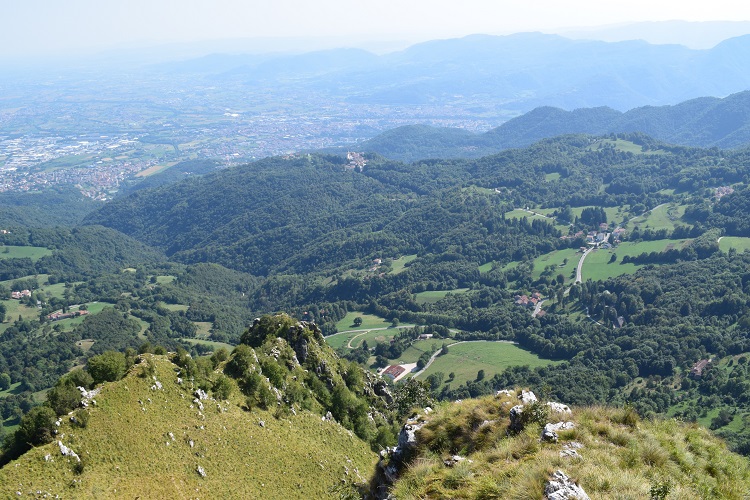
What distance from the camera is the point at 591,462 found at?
20922 millimetres

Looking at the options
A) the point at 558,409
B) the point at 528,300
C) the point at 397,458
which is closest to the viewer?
the point at 558,409

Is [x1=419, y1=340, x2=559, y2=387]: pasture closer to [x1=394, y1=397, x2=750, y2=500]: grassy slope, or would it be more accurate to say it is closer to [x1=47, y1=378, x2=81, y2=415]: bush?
[x1=47, y1=378, x2=81, y2=415]: bush

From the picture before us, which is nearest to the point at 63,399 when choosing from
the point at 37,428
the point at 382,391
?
the point at 37,428

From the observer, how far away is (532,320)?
171 meters

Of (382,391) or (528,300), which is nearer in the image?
(382,391)

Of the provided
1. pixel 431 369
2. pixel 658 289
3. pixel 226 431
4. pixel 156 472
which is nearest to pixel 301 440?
pixel 226 431

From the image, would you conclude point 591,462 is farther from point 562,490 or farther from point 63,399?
point 63,399

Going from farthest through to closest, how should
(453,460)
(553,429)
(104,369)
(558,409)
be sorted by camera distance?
1. (104,369)
2. (558,409)
3. (453,460)
4. (553,429)

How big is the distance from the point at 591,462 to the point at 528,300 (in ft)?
575

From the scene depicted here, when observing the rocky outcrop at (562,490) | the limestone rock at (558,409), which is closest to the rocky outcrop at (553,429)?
the limestone rock at (558,409)

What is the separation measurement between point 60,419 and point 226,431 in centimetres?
1306

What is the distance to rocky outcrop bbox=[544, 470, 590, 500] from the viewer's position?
18062 mm

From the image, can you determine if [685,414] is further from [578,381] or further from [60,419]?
[60,419]

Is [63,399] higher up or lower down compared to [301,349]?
higher up
